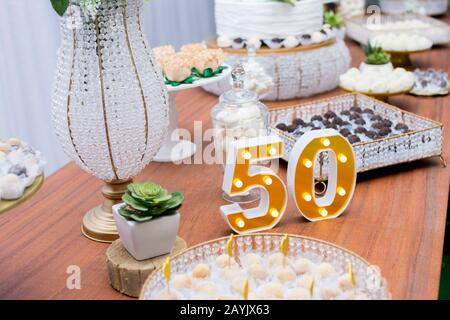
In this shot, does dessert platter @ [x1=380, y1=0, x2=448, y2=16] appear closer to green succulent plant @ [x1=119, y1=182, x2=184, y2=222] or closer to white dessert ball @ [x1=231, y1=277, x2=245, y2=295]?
green succulent plant @ [x1=119, y1=182, x2=184, y2=222]

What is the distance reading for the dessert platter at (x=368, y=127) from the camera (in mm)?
1428

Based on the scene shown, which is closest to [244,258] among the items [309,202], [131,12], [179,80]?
[309,202]

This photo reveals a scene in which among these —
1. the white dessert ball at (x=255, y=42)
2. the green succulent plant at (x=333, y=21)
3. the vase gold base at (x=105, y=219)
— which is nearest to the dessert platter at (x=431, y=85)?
the white dessert ball at (x=255, y=42)

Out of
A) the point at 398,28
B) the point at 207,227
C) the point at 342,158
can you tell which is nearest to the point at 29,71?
the point at 207,227

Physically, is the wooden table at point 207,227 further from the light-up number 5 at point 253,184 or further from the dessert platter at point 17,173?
the dessert platter at point 17,173

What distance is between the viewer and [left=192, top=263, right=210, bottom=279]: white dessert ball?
92cm

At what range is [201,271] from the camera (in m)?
0.92

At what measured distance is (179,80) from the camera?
152 centimetres

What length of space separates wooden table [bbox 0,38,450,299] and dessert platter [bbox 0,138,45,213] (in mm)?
182

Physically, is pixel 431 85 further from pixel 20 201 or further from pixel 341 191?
pixel 20 201

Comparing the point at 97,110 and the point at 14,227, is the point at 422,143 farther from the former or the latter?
the point at 14,227

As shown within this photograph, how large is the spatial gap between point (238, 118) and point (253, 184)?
203 mm

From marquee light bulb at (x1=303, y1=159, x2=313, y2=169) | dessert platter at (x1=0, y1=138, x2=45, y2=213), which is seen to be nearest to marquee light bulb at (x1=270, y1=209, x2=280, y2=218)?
marquee light bulb at (x1=303, y1=159, x2=313, y2=169)
